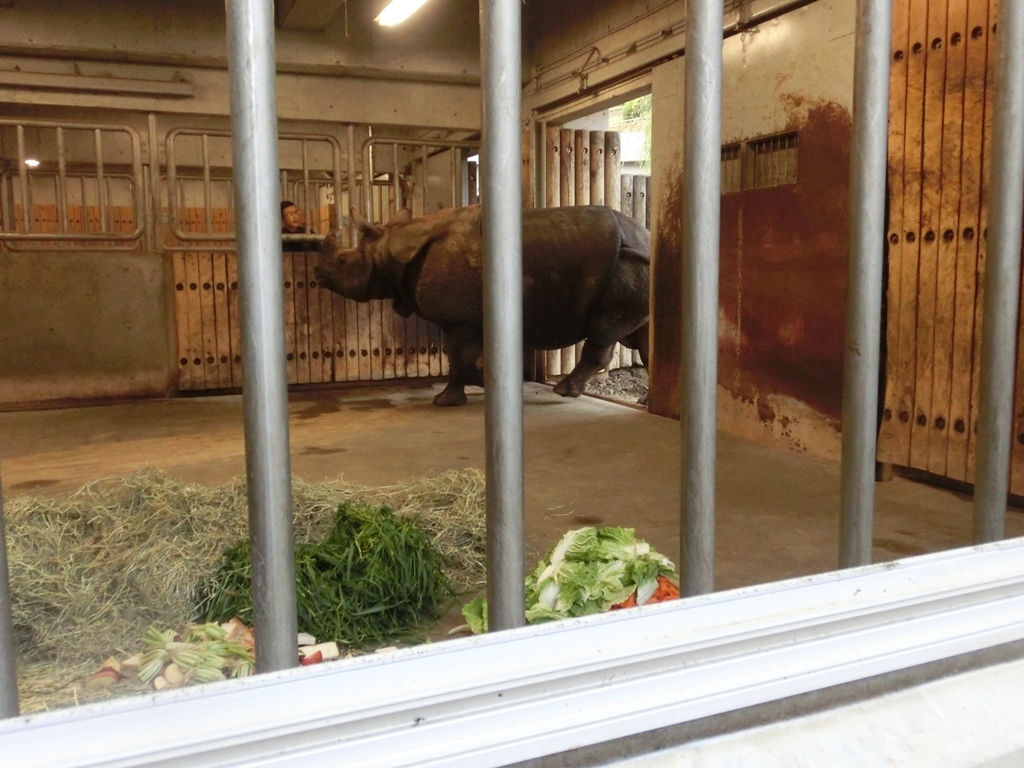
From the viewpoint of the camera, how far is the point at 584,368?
8891mm

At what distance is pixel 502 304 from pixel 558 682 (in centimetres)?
52

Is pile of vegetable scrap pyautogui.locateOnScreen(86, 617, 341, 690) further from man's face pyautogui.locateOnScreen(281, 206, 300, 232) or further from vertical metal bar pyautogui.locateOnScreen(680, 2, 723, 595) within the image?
man's face pyautogui.locateOnScreen(281, 206, 300, 232)

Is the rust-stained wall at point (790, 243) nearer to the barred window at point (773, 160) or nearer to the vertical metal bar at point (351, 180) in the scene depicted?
the barred window at point (773, 160)

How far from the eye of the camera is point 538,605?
266cm

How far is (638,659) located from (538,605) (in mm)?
1572

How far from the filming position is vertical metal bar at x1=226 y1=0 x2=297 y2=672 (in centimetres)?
104

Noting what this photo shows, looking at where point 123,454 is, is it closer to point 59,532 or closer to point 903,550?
point 59,532

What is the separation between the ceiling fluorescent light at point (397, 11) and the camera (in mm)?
8820

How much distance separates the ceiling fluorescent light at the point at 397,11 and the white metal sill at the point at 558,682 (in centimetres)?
872

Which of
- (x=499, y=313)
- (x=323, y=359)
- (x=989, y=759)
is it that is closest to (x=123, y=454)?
(x=323, y=359)

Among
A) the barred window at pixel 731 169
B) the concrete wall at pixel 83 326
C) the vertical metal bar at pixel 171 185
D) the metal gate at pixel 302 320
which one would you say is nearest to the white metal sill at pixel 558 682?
the barred window at pixel 731 169

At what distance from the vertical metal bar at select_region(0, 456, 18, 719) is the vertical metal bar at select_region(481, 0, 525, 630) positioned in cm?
61

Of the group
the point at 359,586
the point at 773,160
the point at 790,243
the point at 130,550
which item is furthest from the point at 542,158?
the point at 359,586

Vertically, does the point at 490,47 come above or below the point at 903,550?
above
